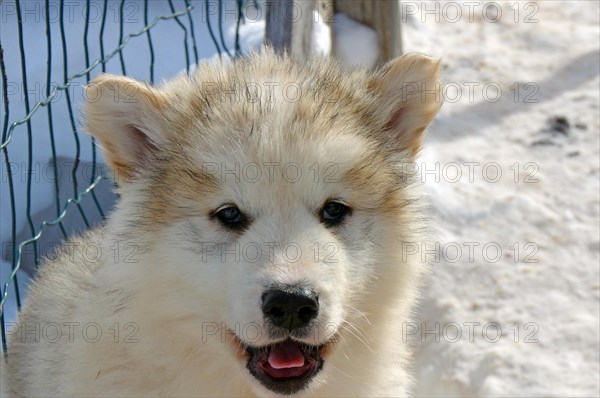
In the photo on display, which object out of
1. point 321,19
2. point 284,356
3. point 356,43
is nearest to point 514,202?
point 356,43

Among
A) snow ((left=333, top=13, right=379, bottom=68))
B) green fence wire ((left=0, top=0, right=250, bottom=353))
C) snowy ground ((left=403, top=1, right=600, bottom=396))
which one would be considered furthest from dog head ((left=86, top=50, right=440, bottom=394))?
snow ((left=333, top=13, right=379, bottom=68))

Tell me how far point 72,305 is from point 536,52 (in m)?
4.31

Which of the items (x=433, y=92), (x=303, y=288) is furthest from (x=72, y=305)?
(x=433, y=92)

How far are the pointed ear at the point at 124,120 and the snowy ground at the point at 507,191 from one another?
1.08 meters

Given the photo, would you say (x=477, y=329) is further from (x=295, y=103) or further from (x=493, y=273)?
(x=295, y=103)

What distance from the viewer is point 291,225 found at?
9.38 ft

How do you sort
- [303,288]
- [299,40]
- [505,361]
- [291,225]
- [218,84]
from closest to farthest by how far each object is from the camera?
1. [303,288]
2. [291,225]
3. [218,84]
4. [505,361]
5. [299,40]

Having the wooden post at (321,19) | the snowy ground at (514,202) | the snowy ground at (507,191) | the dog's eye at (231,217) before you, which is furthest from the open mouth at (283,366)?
the wooden post at (321,19)

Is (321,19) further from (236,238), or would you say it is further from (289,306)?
(289,306)

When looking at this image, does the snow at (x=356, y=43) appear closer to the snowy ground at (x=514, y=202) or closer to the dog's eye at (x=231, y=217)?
the snowy ground at (x=514, y=202)

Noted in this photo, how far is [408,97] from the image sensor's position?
10.8 feet

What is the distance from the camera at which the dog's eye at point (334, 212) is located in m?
2.97

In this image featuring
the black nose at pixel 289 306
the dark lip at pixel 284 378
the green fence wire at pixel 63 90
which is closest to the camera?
the black nose at pixel 289 306

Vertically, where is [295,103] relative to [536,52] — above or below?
above
